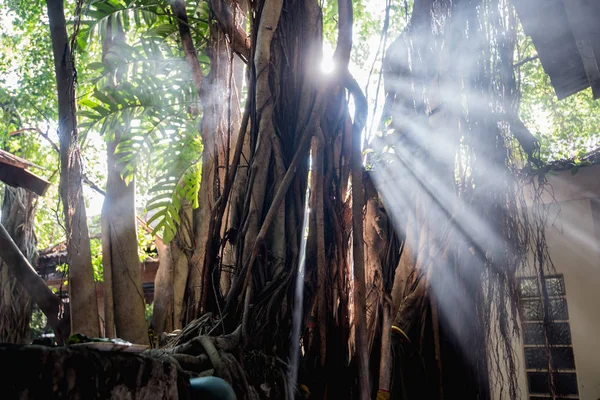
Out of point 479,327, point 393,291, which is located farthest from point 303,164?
point 479,327

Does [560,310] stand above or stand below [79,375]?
above

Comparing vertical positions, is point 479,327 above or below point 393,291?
below

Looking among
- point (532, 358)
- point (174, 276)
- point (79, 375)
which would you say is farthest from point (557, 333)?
point (79, 375)

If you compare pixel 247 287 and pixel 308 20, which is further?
pixel 308 20

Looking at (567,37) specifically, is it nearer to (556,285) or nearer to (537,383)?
(556,285)

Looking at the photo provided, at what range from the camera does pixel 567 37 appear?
3436 millimetres

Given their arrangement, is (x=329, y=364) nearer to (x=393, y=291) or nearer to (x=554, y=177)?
(x=393, y=291)

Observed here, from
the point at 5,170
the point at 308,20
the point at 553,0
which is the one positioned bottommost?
the point at 5,170

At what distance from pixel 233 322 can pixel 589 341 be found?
395 cm

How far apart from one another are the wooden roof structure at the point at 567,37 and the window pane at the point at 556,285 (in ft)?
6.67

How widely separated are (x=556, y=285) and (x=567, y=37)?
2.61 metres

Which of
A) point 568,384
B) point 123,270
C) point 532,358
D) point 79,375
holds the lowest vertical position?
point 568,384

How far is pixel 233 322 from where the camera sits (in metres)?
2.14

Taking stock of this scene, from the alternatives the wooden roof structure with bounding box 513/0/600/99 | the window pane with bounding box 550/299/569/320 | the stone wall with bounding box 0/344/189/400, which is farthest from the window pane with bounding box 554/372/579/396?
the stone wall with bounding box 0/344/189/400
